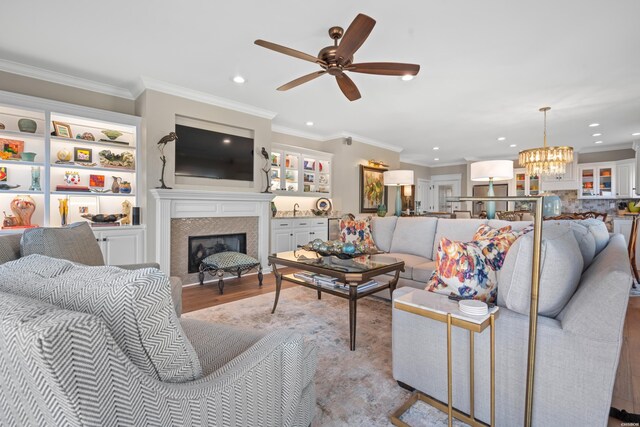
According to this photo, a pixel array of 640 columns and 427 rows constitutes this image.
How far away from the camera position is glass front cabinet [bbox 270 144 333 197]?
545 cm

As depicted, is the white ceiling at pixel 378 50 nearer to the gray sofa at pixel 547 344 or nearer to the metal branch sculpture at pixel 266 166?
the metal branch sculpture at pixel 266 166

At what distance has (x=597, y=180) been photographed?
22.2 ft

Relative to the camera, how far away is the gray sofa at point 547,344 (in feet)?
3.75

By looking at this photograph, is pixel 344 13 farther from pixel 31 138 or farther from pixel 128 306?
pixel 31 138

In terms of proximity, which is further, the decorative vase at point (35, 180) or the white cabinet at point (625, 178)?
the white cabinet at point (625, 178)

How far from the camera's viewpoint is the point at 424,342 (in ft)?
5.21

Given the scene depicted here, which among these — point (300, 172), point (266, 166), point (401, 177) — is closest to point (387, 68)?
point (266, 166)

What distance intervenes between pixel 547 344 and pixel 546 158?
4.35 meters

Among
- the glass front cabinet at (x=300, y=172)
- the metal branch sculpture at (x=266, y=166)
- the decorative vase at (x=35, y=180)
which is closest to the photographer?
the decorative vase at (x=35, y=180)

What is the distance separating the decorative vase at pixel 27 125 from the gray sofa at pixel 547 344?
4125 mm

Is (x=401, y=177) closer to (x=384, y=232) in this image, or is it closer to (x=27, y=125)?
(x=384, y=232)

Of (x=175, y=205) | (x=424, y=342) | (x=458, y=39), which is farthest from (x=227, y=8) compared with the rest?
(x=424, y=342)

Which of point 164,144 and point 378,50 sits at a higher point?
point 378,50

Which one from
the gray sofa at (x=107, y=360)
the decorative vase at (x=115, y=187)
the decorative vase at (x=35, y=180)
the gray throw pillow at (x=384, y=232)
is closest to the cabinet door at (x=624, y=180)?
the gray throw pillow at (x=384, y=232)
